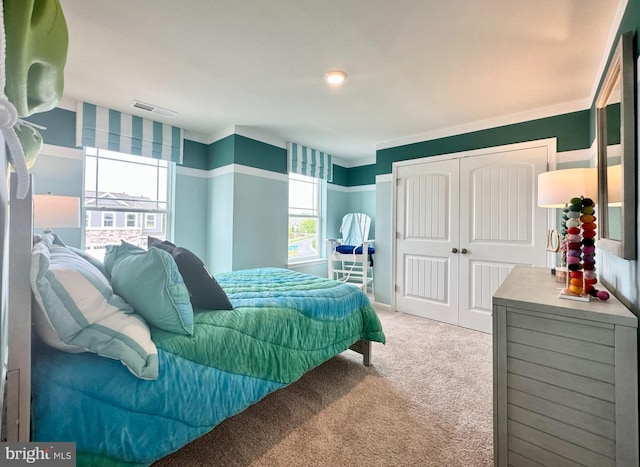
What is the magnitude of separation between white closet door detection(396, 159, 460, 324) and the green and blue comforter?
78.7 inches

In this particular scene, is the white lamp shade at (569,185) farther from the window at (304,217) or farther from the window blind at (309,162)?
the window at (304,217)

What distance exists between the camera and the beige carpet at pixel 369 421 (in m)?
1.38

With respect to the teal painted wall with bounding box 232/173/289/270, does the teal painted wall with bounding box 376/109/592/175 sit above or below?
above

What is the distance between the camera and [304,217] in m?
4.84

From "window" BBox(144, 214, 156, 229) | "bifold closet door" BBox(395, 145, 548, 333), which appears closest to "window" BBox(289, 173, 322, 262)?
"bifold closet door" BBox(395, 145, 548, 333)

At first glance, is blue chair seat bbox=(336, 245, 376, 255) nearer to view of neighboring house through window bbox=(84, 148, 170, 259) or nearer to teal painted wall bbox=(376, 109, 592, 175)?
teal painted wall bbox=(376, 109, 592, 175)

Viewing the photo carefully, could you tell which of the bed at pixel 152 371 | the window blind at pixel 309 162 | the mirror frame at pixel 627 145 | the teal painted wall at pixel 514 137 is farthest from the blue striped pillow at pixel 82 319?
the teal painted wall at pixel 514 137

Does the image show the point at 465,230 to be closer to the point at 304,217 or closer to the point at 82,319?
the point at 304,217

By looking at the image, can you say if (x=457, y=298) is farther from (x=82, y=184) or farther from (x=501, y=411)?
(x=82, y=184)

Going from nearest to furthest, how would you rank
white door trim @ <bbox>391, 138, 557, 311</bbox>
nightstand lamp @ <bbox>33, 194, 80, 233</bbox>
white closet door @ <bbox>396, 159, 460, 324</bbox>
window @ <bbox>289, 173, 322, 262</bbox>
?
nightstand lamp @ <bbox>33, 194, 80, 233</bbox> < white door trim @ <bbox>391, 138, 557, 311</bbox> < white closet door @ <bbox>396, 159, 460, 324</bbox> < window @ <bbox>289, 173, 322, 262</bbox>

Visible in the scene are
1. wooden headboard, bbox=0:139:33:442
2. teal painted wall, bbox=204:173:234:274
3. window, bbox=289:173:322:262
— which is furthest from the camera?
window, bbox=289:173:322:262

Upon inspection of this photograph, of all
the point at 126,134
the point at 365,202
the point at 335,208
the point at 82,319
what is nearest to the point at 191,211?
the point at 126,134

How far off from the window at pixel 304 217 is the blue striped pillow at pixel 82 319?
341 centimetres

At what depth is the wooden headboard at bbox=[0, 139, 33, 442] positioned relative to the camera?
2.71ft
